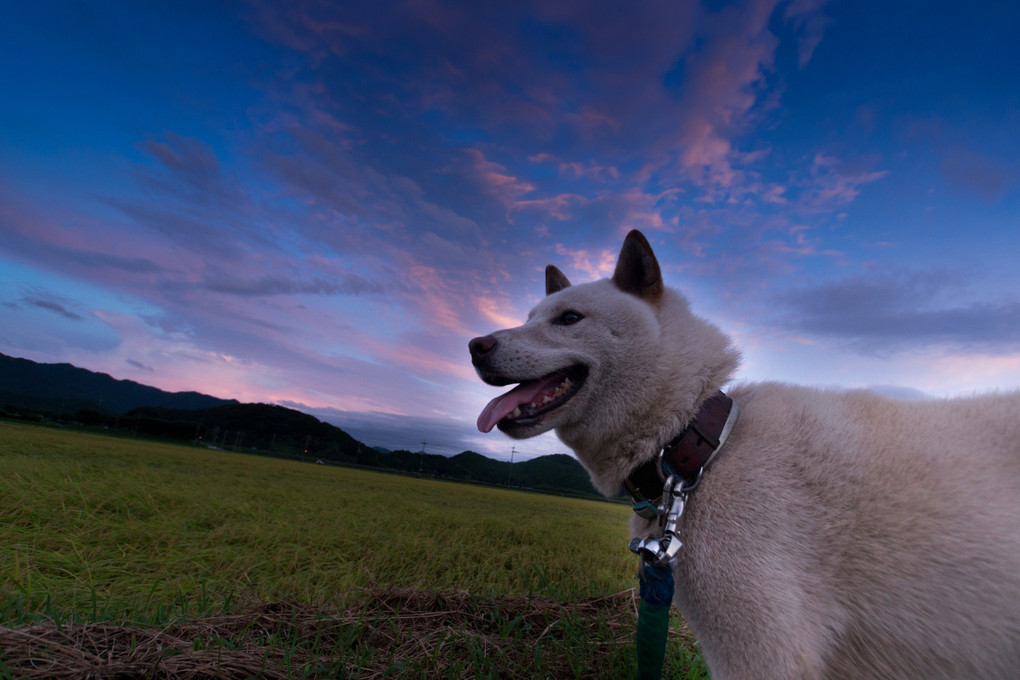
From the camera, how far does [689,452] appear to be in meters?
1.94

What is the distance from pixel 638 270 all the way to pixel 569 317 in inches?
22.2

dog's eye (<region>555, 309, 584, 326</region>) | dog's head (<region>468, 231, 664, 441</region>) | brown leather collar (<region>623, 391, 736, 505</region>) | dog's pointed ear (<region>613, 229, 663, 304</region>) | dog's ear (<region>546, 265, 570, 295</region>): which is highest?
dog's ear (<region>546, 265, 570, 295</region>)

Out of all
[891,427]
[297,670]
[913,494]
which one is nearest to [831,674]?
[913,494]

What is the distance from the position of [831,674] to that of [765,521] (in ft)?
2.14

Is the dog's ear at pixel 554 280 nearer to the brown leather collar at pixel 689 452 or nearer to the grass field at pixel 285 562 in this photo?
the brown leather collar at pixel 689 452

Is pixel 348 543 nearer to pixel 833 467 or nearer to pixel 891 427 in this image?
pixel 833 467

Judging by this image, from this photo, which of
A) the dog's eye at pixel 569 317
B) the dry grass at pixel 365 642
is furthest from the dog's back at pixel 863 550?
the dry grass at pixel 365 642

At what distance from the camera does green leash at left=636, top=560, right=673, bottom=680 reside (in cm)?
182

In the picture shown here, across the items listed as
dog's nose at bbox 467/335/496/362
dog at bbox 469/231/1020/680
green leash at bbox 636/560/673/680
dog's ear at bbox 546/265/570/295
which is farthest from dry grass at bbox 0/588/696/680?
dog's ear at bbox 546/265/570/295

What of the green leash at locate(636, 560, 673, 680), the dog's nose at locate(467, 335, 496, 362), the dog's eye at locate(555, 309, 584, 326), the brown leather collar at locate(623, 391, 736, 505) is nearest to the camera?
the green leash at locate(636, 560, 673, 680)

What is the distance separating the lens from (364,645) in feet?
7.77

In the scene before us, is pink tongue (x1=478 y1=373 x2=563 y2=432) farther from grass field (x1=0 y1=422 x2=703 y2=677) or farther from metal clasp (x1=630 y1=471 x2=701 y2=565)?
grass field (x1=0 y1=422 x2=703 y2=677)

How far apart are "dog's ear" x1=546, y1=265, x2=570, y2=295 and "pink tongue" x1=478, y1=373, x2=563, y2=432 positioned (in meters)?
1.23

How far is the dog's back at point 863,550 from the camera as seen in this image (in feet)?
5.05
